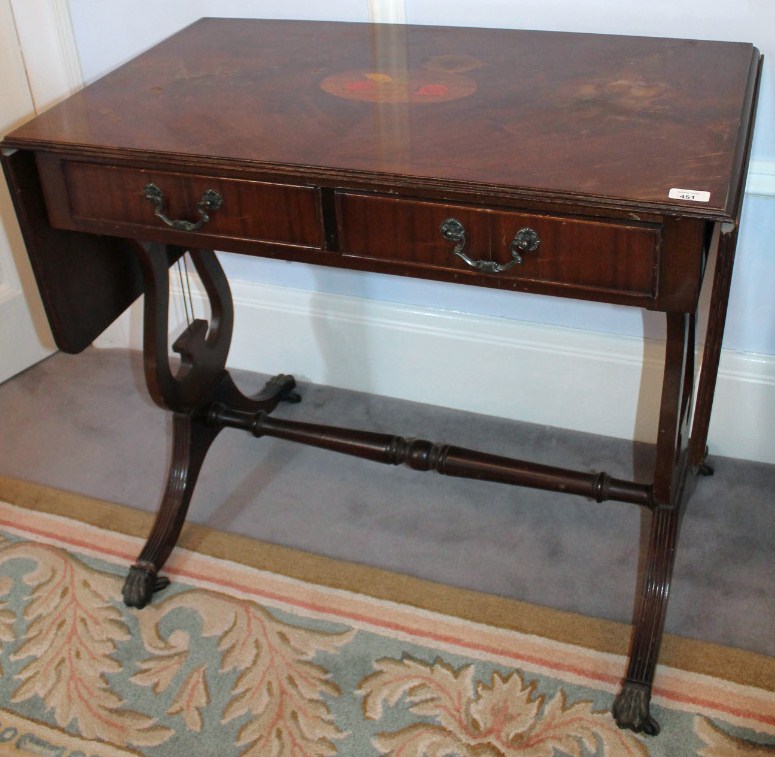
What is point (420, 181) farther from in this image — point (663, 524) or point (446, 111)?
point (663, 524)

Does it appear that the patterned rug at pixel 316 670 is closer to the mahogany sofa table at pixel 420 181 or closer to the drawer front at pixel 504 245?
the mahogany sofa table at pixel 420 181

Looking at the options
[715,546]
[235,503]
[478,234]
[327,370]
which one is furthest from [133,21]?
[715,546]

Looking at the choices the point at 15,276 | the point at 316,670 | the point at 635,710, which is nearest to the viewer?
the point at 635,710

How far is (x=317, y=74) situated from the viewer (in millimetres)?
1743

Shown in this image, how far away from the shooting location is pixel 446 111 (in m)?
1.57

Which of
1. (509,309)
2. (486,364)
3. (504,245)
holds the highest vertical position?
(504,245)

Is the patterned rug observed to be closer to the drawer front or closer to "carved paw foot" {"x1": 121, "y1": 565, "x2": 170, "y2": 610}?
"carved paw foot" {"x1": 121, "y1": 565, "x2": 170, "y2": 610}

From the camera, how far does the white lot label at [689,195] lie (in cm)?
128

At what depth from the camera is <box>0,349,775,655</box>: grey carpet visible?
1923 millimetres

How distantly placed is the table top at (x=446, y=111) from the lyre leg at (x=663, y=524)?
283 mm

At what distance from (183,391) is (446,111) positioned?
0.78 metres

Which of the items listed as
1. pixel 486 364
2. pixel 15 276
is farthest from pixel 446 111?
pixel 15 276

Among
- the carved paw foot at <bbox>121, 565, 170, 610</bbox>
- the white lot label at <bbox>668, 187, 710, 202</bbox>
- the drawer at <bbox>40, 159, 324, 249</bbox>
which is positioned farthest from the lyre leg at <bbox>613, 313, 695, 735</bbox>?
the carved paw foot at <bbox>121, 565, 170, 610</bbox>

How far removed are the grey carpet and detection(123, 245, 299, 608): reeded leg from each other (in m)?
0.13
